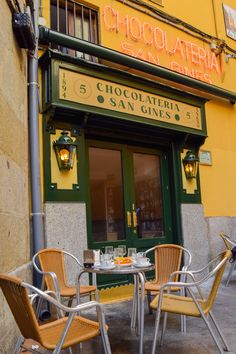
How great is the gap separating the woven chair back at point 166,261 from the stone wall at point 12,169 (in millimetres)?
1528

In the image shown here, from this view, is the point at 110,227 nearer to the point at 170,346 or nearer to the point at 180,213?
the point at 180,213

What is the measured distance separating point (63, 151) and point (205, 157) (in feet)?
10.2

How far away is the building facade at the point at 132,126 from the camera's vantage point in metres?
4.71

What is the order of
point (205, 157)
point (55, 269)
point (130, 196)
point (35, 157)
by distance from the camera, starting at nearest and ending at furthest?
1. point (55, 269)
2. point (35, 157)
3. point (130, 196)
4. point (205, 157)

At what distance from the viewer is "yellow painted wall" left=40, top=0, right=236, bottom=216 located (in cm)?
657

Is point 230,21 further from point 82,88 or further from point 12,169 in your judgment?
point 12,169

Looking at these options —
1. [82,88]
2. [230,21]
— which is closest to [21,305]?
[82,88]

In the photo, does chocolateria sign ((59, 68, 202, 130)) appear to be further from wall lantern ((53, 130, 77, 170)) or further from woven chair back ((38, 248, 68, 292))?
woven chair back ((38, 248, 68, 292))

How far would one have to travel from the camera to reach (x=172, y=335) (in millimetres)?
3455

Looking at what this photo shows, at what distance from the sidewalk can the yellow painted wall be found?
274 cm

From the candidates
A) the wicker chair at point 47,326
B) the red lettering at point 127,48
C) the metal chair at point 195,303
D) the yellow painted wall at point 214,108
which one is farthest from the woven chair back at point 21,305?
the yellow painted wall at point 214,108

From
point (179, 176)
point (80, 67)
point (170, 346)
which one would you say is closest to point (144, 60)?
point (80, 67)

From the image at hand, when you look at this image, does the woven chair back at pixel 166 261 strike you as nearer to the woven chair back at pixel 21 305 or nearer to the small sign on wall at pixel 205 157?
the woven chair back at pixel 21 305

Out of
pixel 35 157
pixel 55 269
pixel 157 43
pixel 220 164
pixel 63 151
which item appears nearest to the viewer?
pixel 55 269
